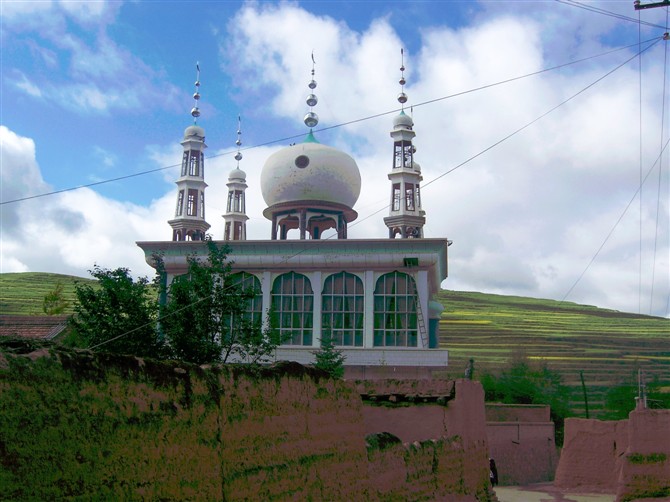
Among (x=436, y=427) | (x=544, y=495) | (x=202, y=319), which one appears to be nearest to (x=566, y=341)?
(x=544, y=495)

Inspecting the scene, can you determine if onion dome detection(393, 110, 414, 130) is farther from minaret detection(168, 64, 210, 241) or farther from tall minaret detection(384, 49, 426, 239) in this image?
minaret detection(168, 64, 210, 241)

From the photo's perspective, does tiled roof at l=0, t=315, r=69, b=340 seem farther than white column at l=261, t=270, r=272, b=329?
No

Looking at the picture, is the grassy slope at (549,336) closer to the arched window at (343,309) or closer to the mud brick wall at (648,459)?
the arched window at (343,309)

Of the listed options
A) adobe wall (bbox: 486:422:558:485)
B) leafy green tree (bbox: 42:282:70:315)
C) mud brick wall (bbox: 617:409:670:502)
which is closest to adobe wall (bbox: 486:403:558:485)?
adobe wall (bbox: 486:422:558:485)

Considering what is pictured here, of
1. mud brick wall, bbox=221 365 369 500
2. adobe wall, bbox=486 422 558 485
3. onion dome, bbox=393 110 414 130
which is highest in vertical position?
onion dome, bbox=393 110 414 130

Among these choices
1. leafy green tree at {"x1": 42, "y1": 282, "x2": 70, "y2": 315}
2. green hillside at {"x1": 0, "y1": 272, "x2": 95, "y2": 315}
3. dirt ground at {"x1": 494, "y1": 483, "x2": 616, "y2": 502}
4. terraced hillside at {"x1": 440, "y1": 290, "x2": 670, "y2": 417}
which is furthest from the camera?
green hillside at {"x1": 0, "y1": 272, "x2": 95, "y2": 315}

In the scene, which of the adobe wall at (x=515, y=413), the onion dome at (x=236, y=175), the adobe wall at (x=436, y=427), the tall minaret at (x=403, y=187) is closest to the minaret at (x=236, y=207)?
the onion dome at (x=236, y=175)

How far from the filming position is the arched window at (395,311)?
101 ft

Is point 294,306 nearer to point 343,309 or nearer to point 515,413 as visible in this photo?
point 343,309

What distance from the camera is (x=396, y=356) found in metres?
30.1

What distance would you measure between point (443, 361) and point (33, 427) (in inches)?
1023

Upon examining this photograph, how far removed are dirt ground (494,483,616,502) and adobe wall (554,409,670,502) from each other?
292 millimetres

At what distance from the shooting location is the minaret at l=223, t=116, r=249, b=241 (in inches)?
1826

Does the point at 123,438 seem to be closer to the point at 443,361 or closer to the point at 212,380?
the point at 212,380
